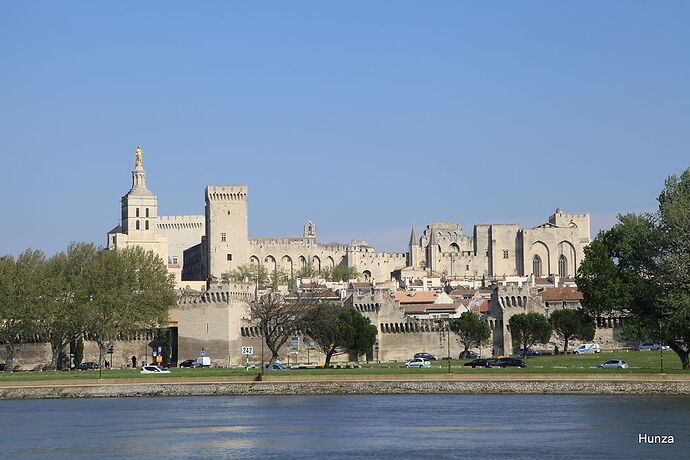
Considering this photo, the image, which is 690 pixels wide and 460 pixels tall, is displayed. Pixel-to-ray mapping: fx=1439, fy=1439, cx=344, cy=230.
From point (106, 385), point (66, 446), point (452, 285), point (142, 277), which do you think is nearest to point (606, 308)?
point (106, 385)

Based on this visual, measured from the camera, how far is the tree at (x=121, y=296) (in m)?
86.5

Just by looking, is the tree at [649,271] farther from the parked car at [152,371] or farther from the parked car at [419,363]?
the parked car at [152,371]

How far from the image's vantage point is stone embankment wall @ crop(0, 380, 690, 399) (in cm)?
6009

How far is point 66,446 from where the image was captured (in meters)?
48.0

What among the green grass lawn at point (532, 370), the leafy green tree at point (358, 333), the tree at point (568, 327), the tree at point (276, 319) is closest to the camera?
the green grass lawn at point (532, 370)

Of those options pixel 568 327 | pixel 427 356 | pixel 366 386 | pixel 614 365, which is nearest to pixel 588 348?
pixel 568 327

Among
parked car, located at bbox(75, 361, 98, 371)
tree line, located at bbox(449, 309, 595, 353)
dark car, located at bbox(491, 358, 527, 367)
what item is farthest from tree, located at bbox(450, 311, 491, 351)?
parked car, located at bbox(75, 361, 98, 371)

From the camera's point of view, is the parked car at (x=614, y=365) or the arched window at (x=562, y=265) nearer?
the parked car at (x=614, y=365)

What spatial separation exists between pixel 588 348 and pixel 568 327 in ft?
6.43

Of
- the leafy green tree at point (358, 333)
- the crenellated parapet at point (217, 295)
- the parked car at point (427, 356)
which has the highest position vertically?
the crenellated parapet at point (217, 295)

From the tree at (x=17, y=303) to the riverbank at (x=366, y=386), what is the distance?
1714 centimetres

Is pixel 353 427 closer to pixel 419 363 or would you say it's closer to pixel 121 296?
pixel 419 363

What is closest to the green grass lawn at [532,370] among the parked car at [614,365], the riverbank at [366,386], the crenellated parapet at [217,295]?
the parked car at [614,365]

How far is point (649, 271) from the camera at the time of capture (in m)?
64.9
